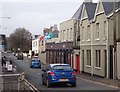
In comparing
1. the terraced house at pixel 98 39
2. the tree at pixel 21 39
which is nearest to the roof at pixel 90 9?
the terraced house at pixel 98 39

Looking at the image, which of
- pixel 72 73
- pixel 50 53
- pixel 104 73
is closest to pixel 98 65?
pixel 104 73

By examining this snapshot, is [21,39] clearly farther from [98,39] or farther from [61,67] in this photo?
[61,67]

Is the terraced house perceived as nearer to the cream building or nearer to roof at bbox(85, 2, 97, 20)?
roof at bbox(85, 2, 97, 20)

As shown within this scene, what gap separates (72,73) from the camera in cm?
2342

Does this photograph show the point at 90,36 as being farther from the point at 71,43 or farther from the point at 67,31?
the point at 67,31

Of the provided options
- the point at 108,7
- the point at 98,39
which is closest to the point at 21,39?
the point at 98,39

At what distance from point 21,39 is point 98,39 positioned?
104549 millimetres

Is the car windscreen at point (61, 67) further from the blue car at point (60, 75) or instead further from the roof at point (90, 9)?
the roof at point (90, 9)

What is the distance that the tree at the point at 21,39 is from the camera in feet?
461

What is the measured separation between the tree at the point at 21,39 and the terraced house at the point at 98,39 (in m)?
96.0

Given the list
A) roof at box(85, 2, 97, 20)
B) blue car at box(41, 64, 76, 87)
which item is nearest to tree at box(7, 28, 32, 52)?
roof at box(85, 2, 97, 20)

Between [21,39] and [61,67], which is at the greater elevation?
[21,39]

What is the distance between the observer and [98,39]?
123ft

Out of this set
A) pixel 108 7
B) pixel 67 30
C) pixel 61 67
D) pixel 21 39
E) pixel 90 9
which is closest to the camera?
pixel 61 67
